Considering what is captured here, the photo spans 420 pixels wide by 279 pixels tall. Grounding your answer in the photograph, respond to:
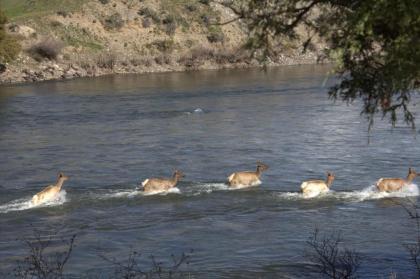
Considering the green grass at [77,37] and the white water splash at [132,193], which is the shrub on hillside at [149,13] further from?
the white water splash at [132,193]

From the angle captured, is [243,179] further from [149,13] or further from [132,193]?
[149,13]

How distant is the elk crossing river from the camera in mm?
17234

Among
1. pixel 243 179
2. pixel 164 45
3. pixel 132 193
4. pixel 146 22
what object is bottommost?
pixel 164 45

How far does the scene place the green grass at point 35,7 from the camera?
295 ft

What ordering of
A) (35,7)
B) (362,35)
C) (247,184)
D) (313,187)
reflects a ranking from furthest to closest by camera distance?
1. (35,7)
2. (247,184)
3. (313,187)
4. (362,35)

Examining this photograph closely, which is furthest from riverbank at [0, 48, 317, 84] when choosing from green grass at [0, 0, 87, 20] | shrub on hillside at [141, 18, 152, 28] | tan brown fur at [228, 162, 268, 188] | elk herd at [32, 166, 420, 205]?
elk herd at [32, 166, 420, 205]

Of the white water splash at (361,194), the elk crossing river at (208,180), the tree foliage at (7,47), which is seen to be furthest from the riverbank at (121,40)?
the white water splash at (361,194)

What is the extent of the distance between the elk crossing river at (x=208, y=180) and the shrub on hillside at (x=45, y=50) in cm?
2783

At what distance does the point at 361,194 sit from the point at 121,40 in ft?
222

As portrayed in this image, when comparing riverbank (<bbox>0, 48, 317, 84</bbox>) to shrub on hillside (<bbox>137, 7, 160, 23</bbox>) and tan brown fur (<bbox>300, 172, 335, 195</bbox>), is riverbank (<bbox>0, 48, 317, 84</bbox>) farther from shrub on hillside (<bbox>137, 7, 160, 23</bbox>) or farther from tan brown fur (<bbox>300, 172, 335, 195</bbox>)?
tan brown fur (<bbox>300, 172, 335, 195</bbox>)

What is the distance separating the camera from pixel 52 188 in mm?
22359

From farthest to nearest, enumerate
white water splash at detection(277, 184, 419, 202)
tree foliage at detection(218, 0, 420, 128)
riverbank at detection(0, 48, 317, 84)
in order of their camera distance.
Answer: riverbank at detection(0, 48, 317, 84) → white water splash at detection(277, 184, 419, 202) → tree foliage at detection(218, 0, 420, 128)

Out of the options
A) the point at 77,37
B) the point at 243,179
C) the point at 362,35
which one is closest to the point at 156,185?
the point at 243,179

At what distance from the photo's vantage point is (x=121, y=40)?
86.9m
